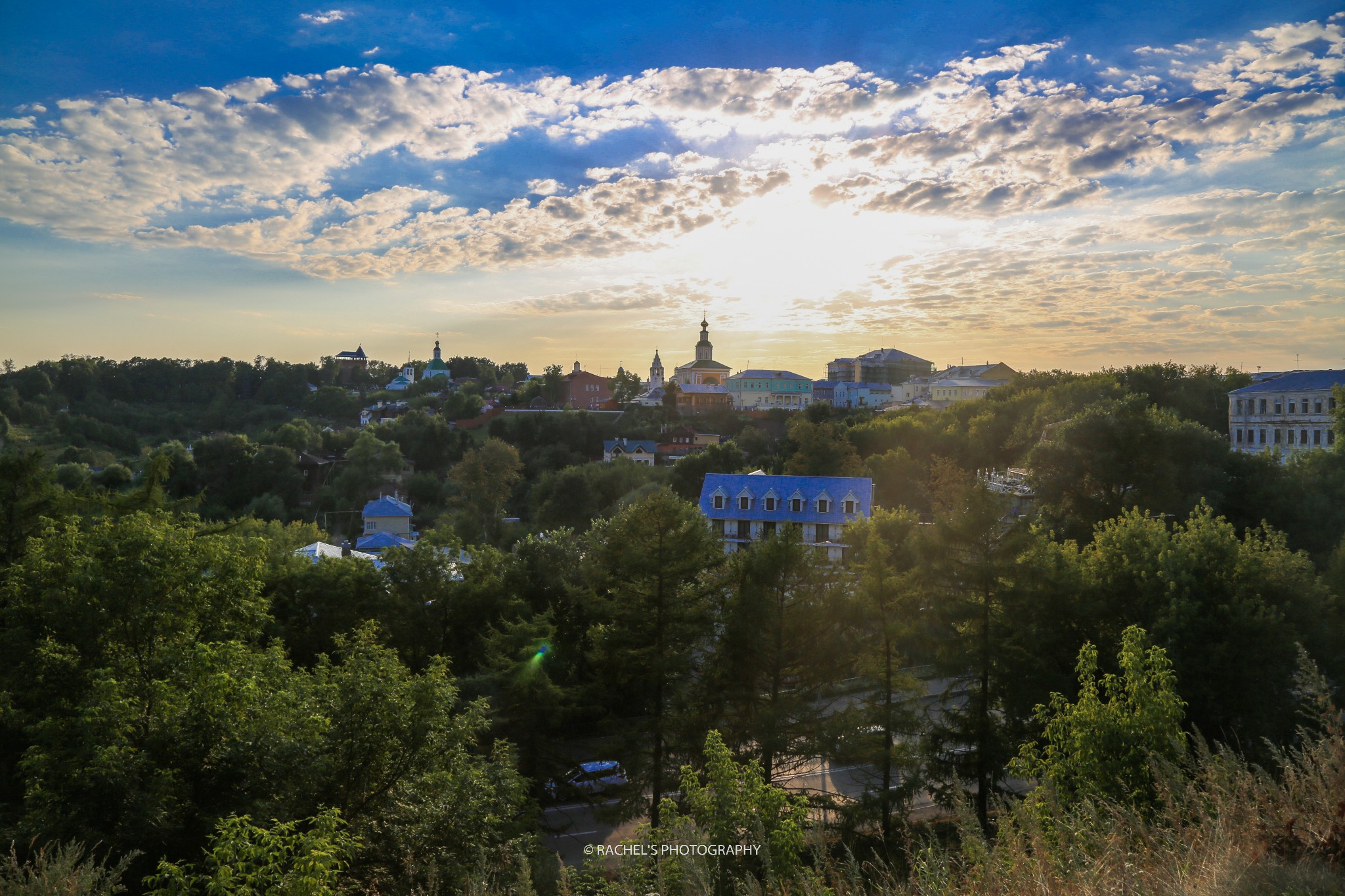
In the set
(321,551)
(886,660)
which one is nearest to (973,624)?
(886,660)

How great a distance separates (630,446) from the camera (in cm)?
5150

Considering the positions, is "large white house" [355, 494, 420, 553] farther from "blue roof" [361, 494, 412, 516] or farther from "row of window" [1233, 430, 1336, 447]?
"row of window" [1233, 430, 1336, 447]

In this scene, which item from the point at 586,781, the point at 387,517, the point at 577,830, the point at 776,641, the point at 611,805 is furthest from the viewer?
the point at 387,517

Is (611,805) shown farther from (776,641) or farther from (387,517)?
(387,517)

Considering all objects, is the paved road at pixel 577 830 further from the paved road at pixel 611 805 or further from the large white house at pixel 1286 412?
the large white house at pixel 1286 412

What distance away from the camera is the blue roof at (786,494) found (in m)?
28.7

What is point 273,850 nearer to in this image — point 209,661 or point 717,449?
point 209,661

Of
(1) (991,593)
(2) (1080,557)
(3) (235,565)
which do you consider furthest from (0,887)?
(2) (1080,557)

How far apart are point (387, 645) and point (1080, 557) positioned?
16144 millimetres

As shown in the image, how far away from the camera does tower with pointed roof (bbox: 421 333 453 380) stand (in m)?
96.6

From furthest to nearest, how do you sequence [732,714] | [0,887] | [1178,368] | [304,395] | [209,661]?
1. [304,395]
2. [1178,368]
3. [732,714]
4. [209,661]
5. [0,887]

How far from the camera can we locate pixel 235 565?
35.8 feet

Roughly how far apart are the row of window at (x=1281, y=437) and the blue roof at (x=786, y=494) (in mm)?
25823

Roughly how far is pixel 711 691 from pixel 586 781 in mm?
3804
